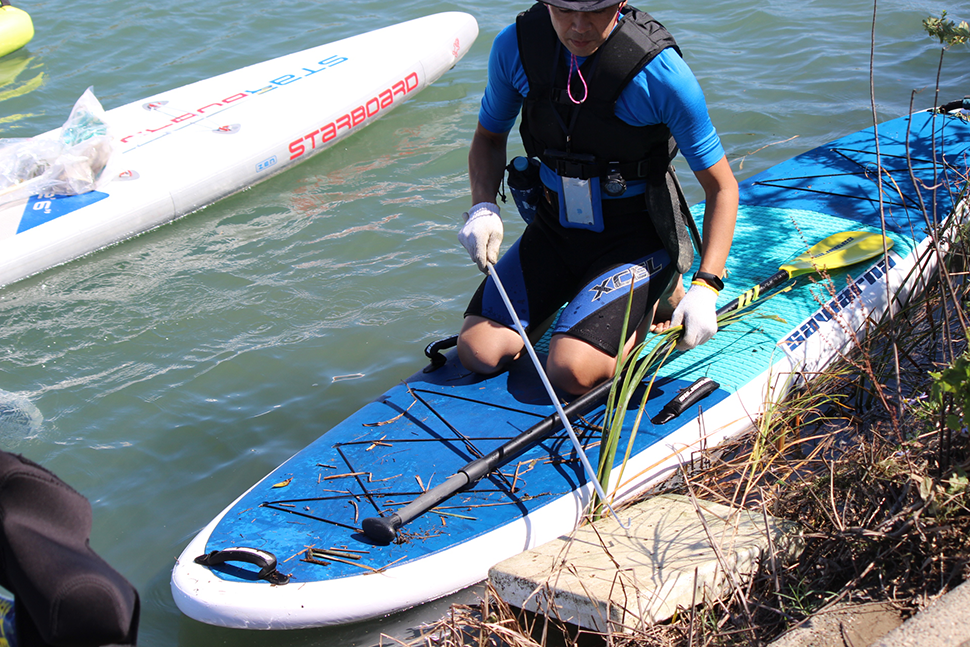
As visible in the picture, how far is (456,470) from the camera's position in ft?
8.47

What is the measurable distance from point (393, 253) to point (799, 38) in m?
4.71

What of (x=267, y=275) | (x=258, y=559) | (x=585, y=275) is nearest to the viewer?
(x=258, y=559)

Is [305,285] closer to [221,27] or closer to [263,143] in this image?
[263,143]

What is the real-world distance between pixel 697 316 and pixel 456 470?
0.91m

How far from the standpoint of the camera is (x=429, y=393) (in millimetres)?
2957

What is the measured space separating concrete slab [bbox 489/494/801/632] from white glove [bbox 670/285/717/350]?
542 mm

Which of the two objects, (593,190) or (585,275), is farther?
(585,275)

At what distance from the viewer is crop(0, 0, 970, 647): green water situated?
3225mm

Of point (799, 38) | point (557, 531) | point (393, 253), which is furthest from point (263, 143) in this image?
point (799, 38)

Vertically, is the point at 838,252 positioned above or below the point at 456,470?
above

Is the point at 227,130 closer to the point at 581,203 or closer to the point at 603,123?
the point at 581,203

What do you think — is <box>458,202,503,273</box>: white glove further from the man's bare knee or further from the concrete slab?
the concrete slab

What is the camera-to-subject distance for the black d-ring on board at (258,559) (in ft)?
7.30

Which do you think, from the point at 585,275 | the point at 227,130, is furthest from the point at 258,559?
the point at 227,130
